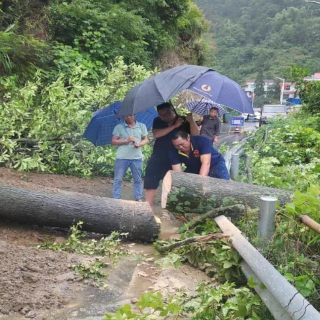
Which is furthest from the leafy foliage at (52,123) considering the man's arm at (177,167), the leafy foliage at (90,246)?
the man's arm at (177,167)

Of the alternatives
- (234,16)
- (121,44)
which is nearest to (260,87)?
(234,16)

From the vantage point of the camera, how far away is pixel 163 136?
5.87 metres

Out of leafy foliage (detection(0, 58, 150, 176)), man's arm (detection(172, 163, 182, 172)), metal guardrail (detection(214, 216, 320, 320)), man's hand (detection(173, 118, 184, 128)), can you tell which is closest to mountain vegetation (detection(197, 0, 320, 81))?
leafy foliage (detection(0, 58, 150, 176))

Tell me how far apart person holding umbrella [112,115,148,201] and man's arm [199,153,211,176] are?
66.7 inches

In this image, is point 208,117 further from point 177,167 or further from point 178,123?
point 177,167

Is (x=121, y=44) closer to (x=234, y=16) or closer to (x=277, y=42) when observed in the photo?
(x=277, y=42)

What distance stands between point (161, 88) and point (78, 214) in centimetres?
174

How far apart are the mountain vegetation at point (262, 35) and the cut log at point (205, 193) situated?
66086mm

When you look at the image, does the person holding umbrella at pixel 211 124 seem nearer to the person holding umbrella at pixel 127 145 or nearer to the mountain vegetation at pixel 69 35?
the person holding umbrella at pixel 127 145

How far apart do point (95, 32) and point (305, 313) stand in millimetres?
10147

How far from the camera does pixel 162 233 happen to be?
562 centimetres

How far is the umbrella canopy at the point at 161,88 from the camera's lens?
493 centimetres

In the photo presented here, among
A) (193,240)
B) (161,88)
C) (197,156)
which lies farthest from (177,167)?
(193,240)

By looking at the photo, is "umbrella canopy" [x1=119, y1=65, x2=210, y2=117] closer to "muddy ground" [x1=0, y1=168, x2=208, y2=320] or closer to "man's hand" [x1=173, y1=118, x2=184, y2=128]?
"man's hand" [x1=173, y1=118, x2=184, y2=128]
